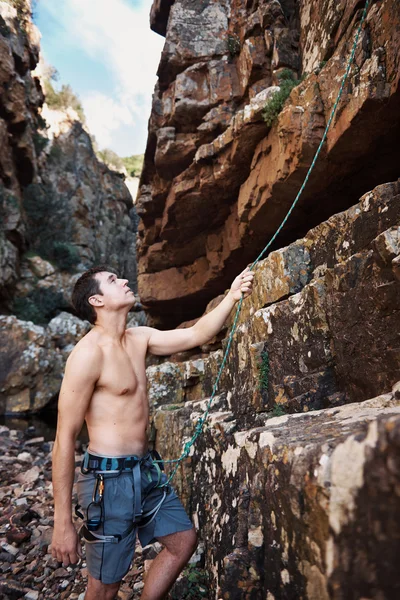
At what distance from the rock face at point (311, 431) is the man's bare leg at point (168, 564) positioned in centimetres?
21

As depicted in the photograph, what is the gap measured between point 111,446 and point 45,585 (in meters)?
1.97

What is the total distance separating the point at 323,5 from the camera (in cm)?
607

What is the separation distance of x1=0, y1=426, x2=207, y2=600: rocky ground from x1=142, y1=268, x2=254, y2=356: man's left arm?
1.48m

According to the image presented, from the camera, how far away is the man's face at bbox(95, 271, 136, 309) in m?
2.70

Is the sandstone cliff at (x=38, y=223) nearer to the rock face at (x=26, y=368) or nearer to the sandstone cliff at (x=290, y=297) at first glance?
the rock face at (x=26, y=368)

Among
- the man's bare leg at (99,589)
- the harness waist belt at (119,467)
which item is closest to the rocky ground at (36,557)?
the man's bare leg at (99,589)

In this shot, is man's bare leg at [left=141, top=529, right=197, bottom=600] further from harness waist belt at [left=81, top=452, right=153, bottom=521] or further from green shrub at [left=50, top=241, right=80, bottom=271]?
green shrub at [left=50, top=241, right=80, bottom=271]

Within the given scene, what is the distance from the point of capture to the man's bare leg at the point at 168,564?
2.25m

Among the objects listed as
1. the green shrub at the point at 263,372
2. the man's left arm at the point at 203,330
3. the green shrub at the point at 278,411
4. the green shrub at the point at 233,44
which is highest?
the green shrub at the point at 233,44

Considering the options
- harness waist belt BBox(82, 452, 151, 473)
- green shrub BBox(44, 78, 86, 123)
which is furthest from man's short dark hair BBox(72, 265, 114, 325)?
green shrub BBox(44, 78, 86, 123)

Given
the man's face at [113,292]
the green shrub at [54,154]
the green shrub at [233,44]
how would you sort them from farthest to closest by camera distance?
the green shrub at [54,154] < the green shrub at [233,44] < the man's face at [113,292]

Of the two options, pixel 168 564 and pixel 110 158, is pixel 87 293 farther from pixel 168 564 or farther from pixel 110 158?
pixel 110 158

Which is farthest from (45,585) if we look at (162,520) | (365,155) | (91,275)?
(365,155)

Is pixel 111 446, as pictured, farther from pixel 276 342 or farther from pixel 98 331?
pixel 276 342
